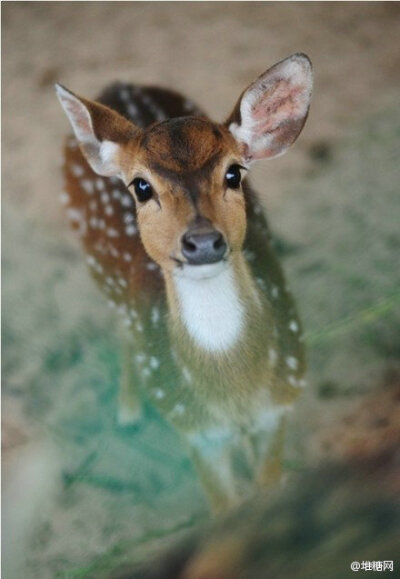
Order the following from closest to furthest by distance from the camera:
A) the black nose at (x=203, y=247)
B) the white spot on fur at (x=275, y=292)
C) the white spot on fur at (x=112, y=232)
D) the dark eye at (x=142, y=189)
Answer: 1. the black nose at (x=203, y=247)
2. the dark eye at (x=142, y=189)
3. the white spot on fur at (x=275, y=292)
4. the white spot on fur at (x=112, y=232)

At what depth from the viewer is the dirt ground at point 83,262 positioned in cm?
190

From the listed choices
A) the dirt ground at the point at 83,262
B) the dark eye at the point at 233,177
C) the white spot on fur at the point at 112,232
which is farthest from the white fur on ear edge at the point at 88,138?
the dirt ground at the point at 83,262

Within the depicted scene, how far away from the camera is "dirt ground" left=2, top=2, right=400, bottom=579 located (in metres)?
1.90

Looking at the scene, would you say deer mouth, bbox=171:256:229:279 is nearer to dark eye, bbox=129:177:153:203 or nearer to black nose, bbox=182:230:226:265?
black nose, bbox=182:230:226:265

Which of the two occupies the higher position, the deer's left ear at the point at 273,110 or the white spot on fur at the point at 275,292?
the deer's left ear at the point at 273,110

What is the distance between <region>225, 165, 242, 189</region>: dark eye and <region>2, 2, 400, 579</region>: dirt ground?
1.49ft

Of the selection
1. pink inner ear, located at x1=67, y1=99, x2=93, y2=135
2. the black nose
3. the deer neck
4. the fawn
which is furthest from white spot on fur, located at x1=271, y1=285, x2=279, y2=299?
pink inner ear, located at x1=67, y1=99, x2=93, y2=135

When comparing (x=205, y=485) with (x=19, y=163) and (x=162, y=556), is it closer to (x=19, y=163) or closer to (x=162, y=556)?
(x=162, y=556)

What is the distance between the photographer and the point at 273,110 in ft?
5.35

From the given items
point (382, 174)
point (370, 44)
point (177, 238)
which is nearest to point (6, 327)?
point (177, 238)

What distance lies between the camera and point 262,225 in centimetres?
194

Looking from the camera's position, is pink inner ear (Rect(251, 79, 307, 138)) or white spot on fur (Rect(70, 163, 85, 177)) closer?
pink inner ear (Rect(251, 79, 307, 138))

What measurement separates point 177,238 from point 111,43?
1.10 metres

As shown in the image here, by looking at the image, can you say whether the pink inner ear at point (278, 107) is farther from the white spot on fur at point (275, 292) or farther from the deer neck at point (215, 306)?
the white spot on fur at point (275, 292)
